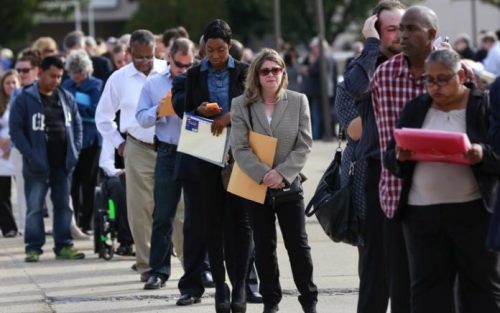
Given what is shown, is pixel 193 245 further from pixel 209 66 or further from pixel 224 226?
pixel 209 66

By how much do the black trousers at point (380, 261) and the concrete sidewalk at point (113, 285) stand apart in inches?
71.2

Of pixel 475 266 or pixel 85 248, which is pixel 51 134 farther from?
pixel 475 266

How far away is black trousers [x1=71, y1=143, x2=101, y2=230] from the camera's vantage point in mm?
14523

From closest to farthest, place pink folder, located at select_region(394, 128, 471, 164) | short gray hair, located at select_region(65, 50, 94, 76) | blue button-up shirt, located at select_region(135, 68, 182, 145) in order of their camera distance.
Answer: pink folder, located at select_region(394, 128, 471, 164), blue button-up shirt, located at select_region(135, 68, 182, 145), short gray hair, located at select_region(65, 50, 94, 76)

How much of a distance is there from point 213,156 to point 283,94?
2.30 feet

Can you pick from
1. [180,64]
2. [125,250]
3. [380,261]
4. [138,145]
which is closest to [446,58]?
[380,261]

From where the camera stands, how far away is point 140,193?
11172 mm

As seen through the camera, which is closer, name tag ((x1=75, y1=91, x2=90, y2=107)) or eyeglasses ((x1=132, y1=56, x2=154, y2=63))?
eyeglasses ((x1=132, y1=56, x2=154, y2=63))

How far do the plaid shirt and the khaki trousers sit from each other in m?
4.27

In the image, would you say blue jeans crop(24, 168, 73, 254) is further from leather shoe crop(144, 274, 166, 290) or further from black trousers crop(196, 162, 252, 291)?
black trousers crop(196, 162, 252, 291)

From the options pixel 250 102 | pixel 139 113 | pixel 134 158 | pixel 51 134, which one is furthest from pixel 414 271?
pixel 51 134

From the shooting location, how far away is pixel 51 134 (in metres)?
12.7

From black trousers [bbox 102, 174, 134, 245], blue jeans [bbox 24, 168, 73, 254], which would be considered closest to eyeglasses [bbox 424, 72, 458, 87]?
black trousers [bbox 102, 174, 134, 245]

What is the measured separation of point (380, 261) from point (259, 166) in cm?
147
